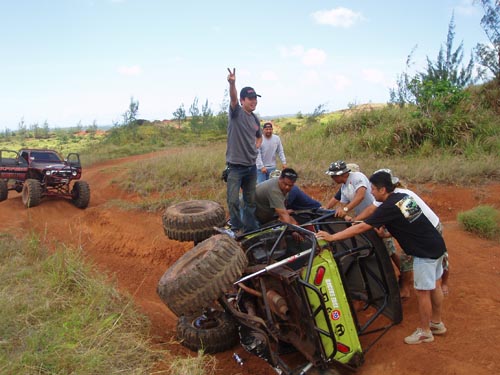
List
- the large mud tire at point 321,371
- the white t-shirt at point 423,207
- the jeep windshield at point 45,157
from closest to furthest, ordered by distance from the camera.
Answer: the large mud tire at point 321,371 < the white t-shirt at point 423,207 < the jeep windshield at point 45,157

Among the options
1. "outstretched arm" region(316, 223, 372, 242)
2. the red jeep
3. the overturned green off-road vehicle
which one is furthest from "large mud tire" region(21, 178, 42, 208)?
"outstretched arm" region(316, 223, 372, 242)

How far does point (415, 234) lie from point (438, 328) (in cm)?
103

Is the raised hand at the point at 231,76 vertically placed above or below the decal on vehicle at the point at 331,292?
above

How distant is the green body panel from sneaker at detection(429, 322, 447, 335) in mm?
1091

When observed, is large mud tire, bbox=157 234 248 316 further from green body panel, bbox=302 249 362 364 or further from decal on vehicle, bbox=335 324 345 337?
decal on vehicle, bbox=335 324 345 337

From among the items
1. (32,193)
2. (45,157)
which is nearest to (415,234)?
(32,193)

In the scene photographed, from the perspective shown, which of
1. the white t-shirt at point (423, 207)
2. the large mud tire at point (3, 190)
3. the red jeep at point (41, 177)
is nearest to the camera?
the white t-shirt at point (423, 207)

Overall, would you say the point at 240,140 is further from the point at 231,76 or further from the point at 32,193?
the point at 32,193

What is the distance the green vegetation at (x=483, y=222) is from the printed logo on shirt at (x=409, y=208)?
3.70 meters

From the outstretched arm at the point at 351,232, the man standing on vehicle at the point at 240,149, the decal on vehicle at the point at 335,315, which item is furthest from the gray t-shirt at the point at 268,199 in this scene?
the decal on vehicle at the point at 335,315

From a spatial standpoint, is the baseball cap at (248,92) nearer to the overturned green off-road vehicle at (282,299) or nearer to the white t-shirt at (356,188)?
the white t-shirt at (356,188)

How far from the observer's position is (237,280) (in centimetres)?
403

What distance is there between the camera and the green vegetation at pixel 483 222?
7.15m

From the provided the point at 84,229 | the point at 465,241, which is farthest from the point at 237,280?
the point at 84,229
